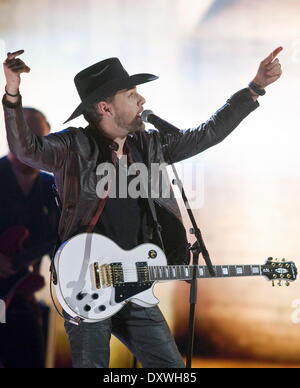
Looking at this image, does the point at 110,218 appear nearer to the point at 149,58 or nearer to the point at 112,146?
the point at 112,146

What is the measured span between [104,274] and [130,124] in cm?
85

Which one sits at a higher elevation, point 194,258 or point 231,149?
Answer: point 231,149

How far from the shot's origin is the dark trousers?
9.46ft

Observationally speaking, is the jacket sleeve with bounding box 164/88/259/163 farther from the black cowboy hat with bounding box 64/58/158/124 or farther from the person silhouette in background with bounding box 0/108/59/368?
the person silhouette in background with bounding box 0/108/59/368

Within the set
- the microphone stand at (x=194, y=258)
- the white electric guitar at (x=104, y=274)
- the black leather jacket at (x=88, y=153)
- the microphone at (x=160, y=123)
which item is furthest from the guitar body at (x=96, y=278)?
the microphone at (x=160, y=123)

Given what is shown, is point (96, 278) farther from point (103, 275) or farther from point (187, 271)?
point (187, 271)

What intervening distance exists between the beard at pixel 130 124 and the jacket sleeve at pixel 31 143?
1.04 ft

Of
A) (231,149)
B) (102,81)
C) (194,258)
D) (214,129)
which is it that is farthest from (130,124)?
(231,149)

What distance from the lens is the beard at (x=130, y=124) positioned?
3291 millimetres

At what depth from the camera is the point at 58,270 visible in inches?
113

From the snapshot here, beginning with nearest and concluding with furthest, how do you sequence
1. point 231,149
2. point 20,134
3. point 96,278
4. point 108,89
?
1. point 20,134
2. point 96,278
3. point 108,89
4. point 231,149

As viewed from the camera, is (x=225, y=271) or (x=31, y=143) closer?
(x=31, y=143)

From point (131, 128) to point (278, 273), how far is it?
1172mm

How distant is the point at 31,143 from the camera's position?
2.89 meters
